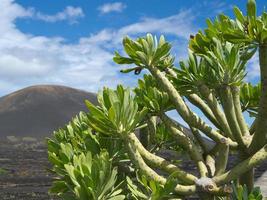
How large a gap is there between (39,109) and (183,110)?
71960 millimetres

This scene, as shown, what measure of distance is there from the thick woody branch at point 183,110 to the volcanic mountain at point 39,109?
59.7 m

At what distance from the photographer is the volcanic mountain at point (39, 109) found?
6419 cm

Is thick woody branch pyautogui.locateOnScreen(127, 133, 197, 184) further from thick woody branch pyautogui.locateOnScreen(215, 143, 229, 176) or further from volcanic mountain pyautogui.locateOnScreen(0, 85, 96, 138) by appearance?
volcanic mountain pyautogui.locateOnScreen(0, 85, 96, 138)

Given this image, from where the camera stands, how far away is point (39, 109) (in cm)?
7294

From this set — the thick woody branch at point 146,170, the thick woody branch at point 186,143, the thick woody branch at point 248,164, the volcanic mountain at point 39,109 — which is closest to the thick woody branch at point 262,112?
the thick woody branch at point 248,164

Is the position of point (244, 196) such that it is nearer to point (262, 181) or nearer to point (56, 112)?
point (262, 181)

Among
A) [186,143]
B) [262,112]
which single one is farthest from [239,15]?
[186,143]

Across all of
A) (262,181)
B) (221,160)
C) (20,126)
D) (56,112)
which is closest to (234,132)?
(221,160)

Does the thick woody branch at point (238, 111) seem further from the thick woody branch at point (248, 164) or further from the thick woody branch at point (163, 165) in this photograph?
the thick woody branch at point (163, 165)

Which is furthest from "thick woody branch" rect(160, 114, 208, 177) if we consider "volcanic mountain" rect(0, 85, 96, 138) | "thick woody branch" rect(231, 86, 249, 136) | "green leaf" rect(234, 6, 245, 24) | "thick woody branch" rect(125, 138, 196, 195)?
"volcanic mountain" rect(0, 85, 96, 138)

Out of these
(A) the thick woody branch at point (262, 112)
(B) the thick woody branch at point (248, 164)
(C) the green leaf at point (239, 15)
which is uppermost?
(C) the green leaf at point (239, 15)

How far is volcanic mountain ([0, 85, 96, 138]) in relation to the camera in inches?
2527

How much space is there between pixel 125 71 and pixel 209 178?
2.52 feet

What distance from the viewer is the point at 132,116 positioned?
216cm
